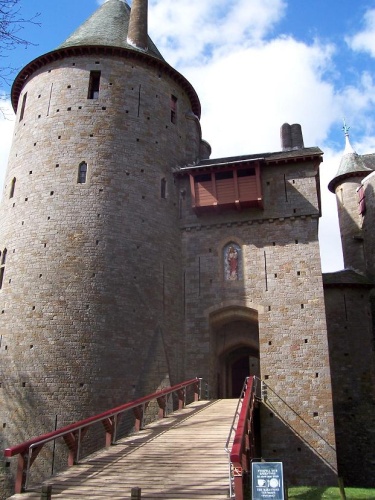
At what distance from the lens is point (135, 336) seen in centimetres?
1791

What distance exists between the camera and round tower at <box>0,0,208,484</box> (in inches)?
655

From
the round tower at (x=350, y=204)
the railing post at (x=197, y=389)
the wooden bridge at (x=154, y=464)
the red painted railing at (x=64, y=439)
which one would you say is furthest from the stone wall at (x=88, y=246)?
the round tower at (x=350, y=204)

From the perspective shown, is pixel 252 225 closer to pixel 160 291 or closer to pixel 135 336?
pixel 160 291

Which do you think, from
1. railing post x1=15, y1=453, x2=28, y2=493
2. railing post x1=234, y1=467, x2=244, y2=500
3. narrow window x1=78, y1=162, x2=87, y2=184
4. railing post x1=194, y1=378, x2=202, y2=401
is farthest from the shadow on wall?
narrow window x1=78, y1=162, x2=87, y2=184

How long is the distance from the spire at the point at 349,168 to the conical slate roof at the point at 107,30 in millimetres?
14007

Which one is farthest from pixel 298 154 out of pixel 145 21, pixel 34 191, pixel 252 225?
pixel 34 191

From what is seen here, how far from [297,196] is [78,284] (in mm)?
9515

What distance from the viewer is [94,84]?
2119cm

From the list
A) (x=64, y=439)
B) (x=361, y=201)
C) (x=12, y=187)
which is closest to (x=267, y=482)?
(x=64, y=439)

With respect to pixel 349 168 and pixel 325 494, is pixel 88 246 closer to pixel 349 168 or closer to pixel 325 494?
pixel 325 494

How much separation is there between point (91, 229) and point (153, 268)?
2880 mm

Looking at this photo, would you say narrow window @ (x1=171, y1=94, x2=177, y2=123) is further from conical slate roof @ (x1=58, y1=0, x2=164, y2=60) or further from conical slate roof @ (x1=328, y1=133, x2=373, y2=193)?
conical slate roof @ (x1=328, y1=133, x2=373, y2=193)

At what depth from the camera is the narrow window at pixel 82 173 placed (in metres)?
19.3

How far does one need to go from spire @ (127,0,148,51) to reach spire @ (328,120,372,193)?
15275 mm
